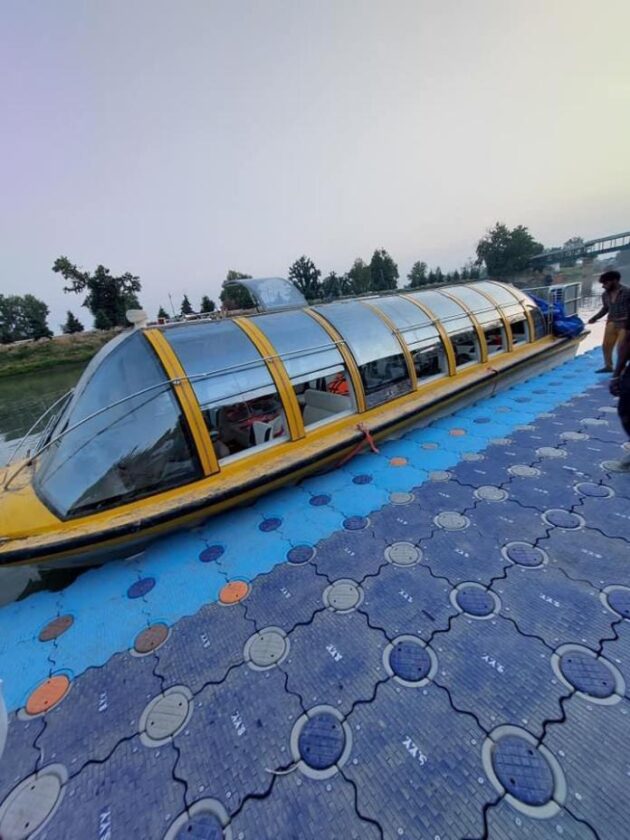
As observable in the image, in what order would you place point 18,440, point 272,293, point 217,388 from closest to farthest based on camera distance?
point 217,388, point 272,293, point 18,440

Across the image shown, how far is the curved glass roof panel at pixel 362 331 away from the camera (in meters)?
3.73

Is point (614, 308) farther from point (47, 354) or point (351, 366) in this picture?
point (47, 354)

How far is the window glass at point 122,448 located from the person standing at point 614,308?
3.85 m

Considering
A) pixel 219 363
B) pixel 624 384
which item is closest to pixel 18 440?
pixel 219 363

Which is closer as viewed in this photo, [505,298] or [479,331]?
[479,331]

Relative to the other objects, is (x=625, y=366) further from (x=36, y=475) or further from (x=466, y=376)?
(x=36, y=475)

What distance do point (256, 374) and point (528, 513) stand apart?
92.7 inches

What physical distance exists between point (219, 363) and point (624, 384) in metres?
3.24

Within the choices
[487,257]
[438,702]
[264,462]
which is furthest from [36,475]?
[487,257]

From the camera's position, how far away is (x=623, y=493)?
2467mm

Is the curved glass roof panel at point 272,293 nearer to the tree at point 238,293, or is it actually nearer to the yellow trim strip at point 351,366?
the tree at point 238,293

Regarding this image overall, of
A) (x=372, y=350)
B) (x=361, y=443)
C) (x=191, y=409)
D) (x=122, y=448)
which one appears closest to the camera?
(x=122, y=448)

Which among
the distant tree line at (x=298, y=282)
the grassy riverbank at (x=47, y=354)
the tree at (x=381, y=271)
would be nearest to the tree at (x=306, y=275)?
the distant tree line at (x=298, y=282)

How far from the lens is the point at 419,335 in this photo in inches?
170
